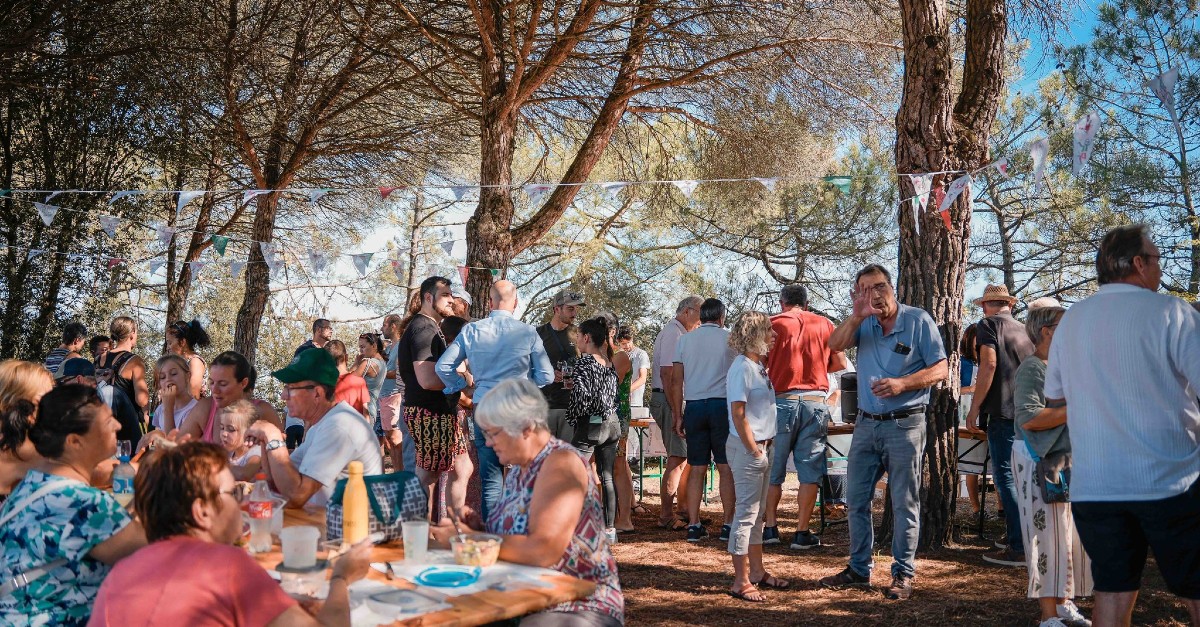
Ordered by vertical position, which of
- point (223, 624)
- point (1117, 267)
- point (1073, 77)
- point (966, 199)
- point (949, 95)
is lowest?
point (223, 624)

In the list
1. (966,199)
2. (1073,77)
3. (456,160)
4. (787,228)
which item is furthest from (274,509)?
(787,228)

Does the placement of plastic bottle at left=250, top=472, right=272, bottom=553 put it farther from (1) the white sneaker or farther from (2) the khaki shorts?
(2) the khaki shorts

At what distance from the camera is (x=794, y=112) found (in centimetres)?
→ 1008

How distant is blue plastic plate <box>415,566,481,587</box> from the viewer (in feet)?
7.09

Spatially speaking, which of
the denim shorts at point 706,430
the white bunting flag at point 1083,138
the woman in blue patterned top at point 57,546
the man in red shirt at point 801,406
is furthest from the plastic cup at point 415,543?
the white bunting flag at point 1083,138

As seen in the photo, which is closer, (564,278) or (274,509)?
(274,509)

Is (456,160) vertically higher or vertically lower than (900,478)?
higher

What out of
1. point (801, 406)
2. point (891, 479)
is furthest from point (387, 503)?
point (801, 406)

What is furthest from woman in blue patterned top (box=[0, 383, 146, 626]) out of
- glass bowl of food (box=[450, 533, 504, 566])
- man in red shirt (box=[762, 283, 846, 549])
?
man in red shirt (box=[762, 283, 846, 549])

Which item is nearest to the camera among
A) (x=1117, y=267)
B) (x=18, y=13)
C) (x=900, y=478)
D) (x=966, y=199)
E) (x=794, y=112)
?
(x=1117, y=267)

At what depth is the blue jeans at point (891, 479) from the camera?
4363mm

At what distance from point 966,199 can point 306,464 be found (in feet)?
13.1

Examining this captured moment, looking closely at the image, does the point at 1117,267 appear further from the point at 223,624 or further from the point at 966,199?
the point at 223,624

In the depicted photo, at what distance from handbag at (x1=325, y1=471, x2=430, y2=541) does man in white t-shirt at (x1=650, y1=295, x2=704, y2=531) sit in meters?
3.88
